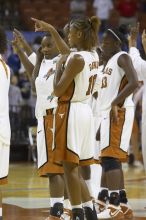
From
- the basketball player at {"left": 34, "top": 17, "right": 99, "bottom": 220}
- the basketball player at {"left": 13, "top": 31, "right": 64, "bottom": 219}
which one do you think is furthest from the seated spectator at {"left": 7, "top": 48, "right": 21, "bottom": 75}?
the basketball player at {"left": 34, "top": 17, "right": 99, "bottom": 220}

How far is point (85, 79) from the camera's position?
20.7ft

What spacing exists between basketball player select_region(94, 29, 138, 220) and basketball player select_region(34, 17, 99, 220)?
3.34 feet

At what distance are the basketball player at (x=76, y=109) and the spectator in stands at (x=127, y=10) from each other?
1394 centimetres

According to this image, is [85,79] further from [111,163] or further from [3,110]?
[111,163]

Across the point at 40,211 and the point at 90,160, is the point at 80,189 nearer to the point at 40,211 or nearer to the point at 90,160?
the point at 90,160

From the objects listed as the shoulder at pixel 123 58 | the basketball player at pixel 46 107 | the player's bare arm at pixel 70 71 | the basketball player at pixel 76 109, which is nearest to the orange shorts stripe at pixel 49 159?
the basketball player at pixel 46 107

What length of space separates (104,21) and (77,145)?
14.2m

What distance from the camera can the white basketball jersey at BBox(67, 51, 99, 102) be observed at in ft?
20.6

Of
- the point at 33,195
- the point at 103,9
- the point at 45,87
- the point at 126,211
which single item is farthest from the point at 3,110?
the point at 103,9

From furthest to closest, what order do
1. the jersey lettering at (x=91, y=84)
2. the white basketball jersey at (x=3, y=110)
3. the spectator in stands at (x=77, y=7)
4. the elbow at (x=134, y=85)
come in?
the spectator in stands at (x=77, y=7) < the elbow at (x=134, y=85) < the jersey lettering at (x=91, y=84) < the white basketball jersey at (x=3, y=110)

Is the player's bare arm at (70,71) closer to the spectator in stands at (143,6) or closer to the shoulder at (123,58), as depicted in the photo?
the shoulder at (123,58)

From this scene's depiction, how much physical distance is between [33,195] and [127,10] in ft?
39.4

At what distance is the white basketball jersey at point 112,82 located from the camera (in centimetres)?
755

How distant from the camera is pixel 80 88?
Answer: 20.7ft
